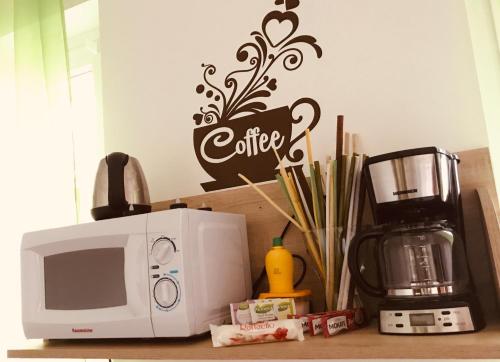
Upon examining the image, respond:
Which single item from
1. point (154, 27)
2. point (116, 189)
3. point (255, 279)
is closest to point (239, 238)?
point (255, 279)

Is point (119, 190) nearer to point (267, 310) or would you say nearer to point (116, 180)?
point (116, 180)

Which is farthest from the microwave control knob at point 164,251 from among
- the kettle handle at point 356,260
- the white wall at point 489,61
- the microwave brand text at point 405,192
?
the white wall at point 489,61

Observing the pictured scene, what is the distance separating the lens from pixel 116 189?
1.20m

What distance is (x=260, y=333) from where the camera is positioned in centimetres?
90

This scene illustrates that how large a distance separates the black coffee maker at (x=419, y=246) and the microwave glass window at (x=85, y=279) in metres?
0.52

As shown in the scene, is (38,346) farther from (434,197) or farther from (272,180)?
(434,197)

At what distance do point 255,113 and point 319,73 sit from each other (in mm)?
211

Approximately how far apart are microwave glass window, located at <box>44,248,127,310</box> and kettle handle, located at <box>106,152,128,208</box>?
0.46 ft

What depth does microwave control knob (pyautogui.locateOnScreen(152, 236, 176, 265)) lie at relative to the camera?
100cm

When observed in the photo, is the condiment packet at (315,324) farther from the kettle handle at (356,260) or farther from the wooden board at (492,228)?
the wooden board at (492,228)

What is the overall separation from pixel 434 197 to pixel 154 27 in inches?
42.8

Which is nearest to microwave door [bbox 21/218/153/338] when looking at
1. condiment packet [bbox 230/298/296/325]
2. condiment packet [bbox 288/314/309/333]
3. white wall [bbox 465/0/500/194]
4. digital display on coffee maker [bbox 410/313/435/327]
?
condiment packet [bbox 230/298/296/325]

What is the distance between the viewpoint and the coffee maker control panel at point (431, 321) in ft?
2.68

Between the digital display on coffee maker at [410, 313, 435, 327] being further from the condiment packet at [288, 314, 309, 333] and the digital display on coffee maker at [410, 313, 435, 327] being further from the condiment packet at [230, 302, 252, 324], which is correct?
the condiment packet at [230, 302, 252, 324]
